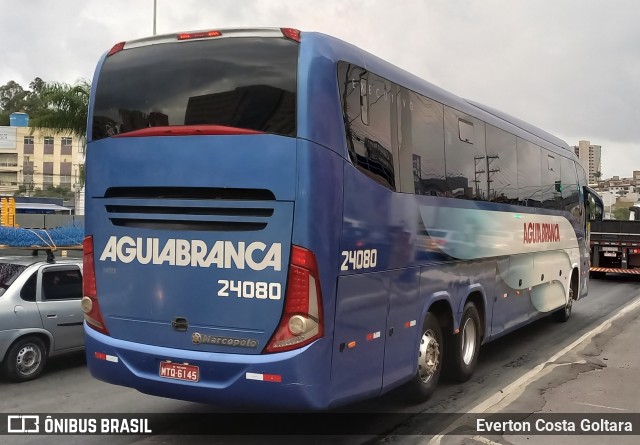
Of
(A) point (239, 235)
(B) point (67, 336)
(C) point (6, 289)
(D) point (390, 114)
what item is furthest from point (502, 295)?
(C) point (6, 289)

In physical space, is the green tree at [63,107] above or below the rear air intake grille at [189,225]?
above

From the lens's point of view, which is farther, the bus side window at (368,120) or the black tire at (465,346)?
the black tire at (465,346)

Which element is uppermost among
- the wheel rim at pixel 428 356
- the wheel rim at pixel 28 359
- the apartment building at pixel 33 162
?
the apartment building at pixel 33 162

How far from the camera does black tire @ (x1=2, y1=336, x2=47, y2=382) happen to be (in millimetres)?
7373

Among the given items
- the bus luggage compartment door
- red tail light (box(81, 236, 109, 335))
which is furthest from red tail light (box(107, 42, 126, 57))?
the bus luggage compartment door

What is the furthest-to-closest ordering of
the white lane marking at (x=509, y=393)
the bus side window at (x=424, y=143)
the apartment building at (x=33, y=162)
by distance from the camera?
the apartment building at (x=33, y=162), the bus side window at (x=424, y=143), the white lane marking at (x=509, y=393)

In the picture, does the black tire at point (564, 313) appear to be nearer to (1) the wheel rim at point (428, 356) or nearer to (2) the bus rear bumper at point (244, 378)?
(1) the wheel rim at point (428, 356)

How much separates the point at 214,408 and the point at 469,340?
3407 mm

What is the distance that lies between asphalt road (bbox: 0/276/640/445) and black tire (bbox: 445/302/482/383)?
0.17 m

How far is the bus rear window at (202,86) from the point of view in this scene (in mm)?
4879

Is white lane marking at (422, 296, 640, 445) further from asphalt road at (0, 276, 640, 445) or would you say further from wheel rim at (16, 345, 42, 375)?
wheel rim at (16, 345, 42, 375)

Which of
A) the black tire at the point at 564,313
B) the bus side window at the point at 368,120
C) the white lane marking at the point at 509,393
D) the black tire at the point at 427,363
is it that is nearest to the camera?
the bus side window at the point at 368,120

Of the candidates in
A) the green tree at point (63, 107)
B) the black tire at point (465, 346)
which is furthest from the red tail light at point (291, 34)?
the green tree at point (63, 107)

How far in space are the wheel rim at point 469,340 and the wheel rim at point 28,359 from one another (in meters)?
5.37
